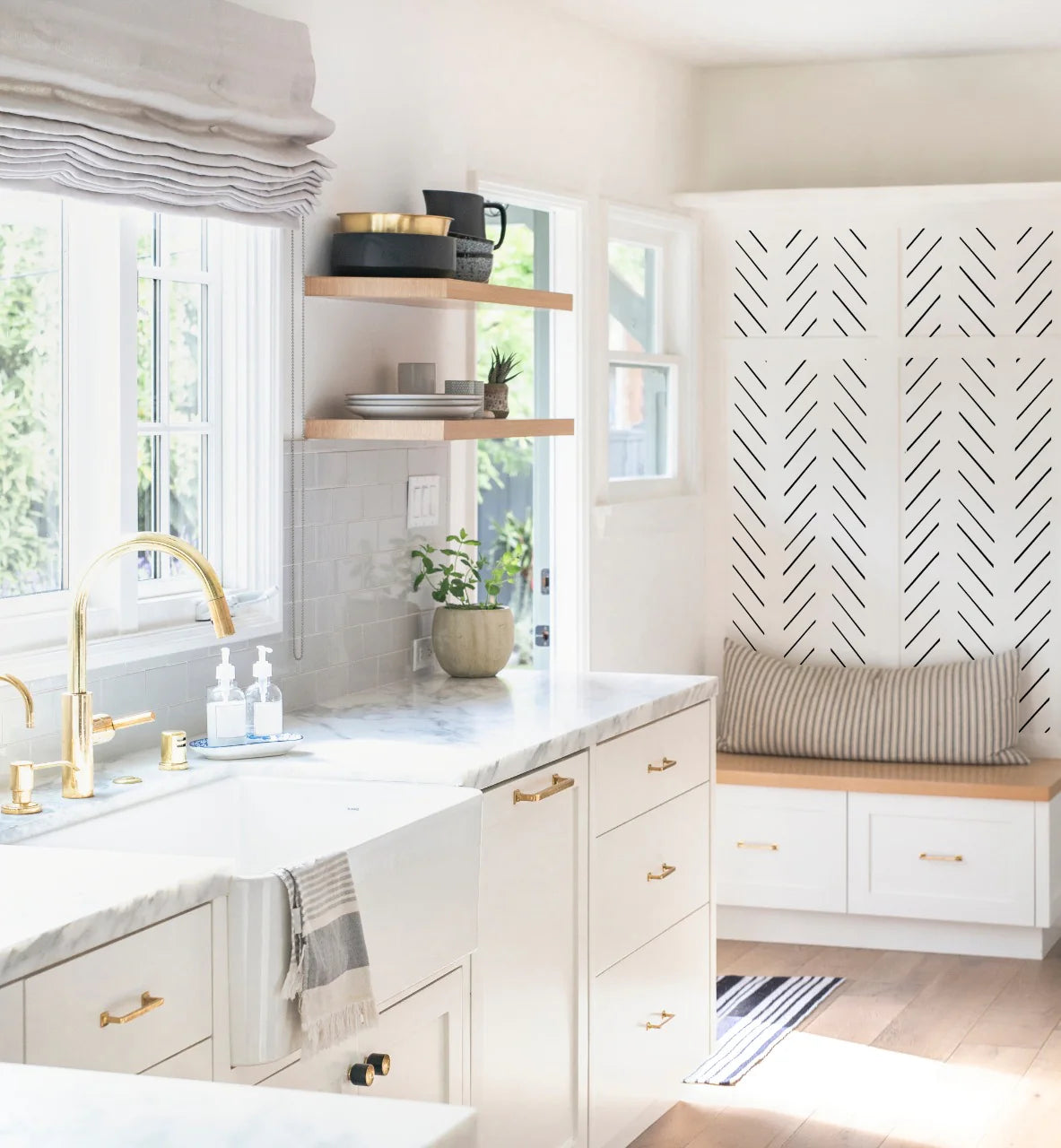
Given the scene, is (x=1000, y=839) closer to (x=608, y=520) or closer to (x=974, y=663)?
(x=974, y=663)

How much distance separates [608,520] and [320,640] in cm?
142

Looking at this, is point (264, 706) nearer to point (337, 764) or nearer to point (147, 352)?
point (337, 764)

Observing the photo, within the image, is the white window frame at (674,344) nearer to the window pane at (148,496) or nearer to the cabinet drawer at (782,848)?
the cabinet drawer at (782,848)

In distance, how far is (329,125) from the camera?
3.10 metres

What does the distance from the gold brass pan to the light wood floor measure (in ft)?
6.41

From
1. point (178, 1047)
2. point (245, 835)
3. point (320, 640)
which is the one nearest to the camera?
point (178, 1047)

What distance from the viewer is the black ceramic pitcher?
348cm

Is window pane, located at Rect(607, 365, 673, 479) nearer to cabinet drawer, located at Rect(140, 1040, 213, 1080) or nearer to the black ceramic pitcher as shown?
the black ceramic pitcher

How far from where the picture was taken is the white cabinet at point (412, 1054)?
88.1 inches

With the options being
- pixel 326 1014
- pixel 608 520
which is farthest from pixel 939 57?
pixel 326 1014

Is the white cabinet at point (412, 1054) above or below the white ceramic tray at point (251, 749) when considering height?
below

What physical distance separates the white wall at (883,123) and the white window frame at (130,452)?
2477 millimetres

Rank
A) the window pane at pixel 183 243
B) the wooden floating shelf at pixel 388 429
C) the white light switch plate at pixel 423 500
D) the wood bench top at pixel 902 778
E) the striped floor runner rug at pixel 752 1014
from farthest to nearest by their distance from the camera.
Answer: the wood bench top at pixel 902 778 → the striped floor runner rug at pixel 752 1014 → the white light switch plate at pixel 423 500 → the wooden floating shelf at pixel 388 429 → the window pane at pixel 183 243

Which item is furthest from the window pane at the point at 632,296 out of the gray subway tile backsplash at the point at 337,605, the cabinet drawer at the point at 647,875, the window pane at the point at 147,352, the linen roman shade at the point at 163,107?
the window pane at the point at 147,352
